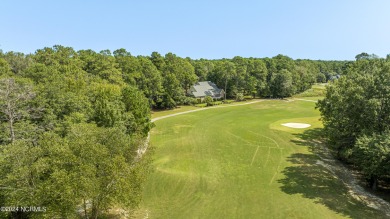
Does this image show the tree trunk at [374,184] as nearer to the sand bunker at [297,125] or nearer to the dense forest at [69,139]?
the dense forest at [69,139]

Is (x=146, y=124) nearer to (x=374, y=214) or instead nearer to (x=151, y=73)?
(x=374, y=214)

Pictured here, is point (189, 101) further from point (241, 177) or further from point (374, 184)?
point (374, 184)

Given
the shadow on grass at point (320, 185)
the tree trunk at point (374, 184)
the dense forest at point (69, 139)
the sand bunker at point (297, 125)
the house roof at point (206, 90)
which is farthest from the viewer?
the house roof at point (206, 90)

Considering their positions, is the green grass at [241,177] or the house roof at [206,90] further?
the house roof at [206,90]

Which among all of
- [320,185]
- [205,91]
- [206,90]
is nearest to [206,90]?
[206,90]

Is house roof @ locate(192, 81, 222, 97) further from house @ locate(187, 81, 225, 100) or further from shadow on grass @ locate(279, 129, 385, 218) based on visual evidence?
shadow on grass @ locate(279, 129, 385, 218)

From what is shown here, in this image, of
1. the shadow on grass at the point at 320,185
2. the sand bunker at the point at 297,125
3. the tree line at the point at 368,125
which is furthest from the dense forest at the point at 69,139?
the sand bunker at the point at 297,125

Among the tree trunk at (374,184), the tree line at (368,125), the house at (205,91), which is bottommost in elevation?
the tree trunk at (374,184)

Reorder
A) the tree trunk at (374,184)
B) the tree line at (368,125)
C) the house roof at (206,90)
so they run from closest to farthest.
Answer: the tree line at (368,125) → the tree trunk at (374,184) → the house roof at (206,90)

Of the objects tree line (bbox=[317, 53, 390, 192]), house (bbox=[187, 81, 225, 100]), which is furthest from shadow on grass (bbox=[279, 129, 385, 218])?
house (bbox=[187, 81, 225, 100])
